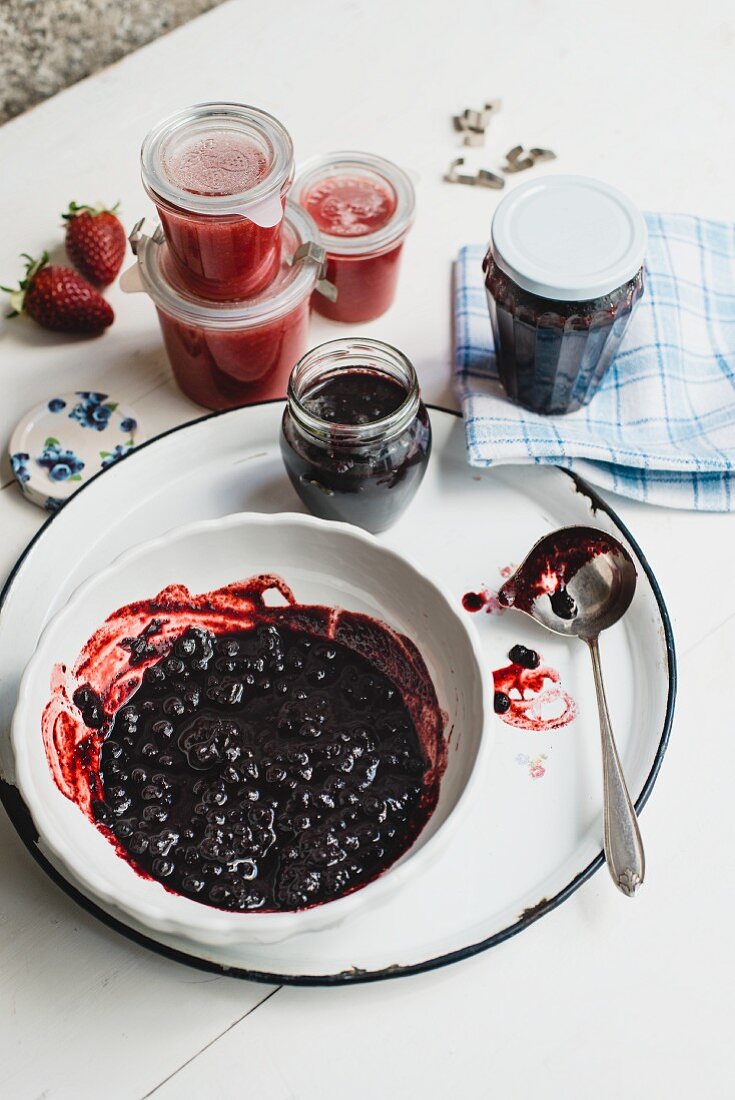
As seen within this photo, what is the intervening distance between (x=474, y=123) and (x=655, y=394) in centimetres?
58

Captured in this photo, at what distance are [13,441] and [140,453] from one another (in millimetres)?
171

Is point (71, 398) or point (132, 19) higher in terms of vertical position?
point (132, 19)

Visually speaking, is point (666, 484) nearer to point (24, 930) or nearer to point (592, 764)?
point (592, 764)

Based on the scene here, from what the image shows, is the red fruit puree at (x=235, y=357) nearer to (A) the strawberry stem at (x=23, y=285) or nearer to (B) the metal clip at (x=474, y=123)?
(A) the strawberry stem at (x=23, y=285)

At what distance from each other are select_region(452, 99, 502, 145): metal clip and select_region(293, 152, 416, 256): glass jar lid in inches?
11.1

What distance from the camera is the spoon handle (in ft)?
3.18

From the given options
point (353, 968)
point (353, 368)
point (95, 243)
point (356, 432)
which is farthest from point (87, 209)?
point (353, 968)

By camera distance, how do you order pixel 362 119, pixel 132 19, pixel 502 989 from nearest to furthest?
pixel 502 989
pixel 362 119
pixel 132 19

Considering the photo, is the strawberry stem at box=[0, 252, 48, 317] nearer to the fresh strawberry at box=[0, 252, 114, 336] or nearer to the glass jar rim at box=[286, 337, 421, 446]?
the fresh strawberry at box=[0, 252, 114, 336]

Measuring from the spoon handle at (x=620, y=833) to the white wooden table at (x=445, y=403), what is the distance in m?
0.04

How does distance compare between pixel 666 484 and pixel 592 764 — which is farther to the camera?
pixel 666 484

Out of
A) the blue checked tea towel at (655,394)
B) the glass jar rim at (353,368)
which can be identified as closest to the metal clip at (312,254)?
the glass jar rim at (353,368)

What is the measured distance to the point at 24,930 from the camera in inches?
38.3

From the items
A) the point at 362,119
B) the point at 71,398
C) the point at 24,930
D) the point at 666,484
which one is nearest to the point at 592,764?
the point at 666,484
